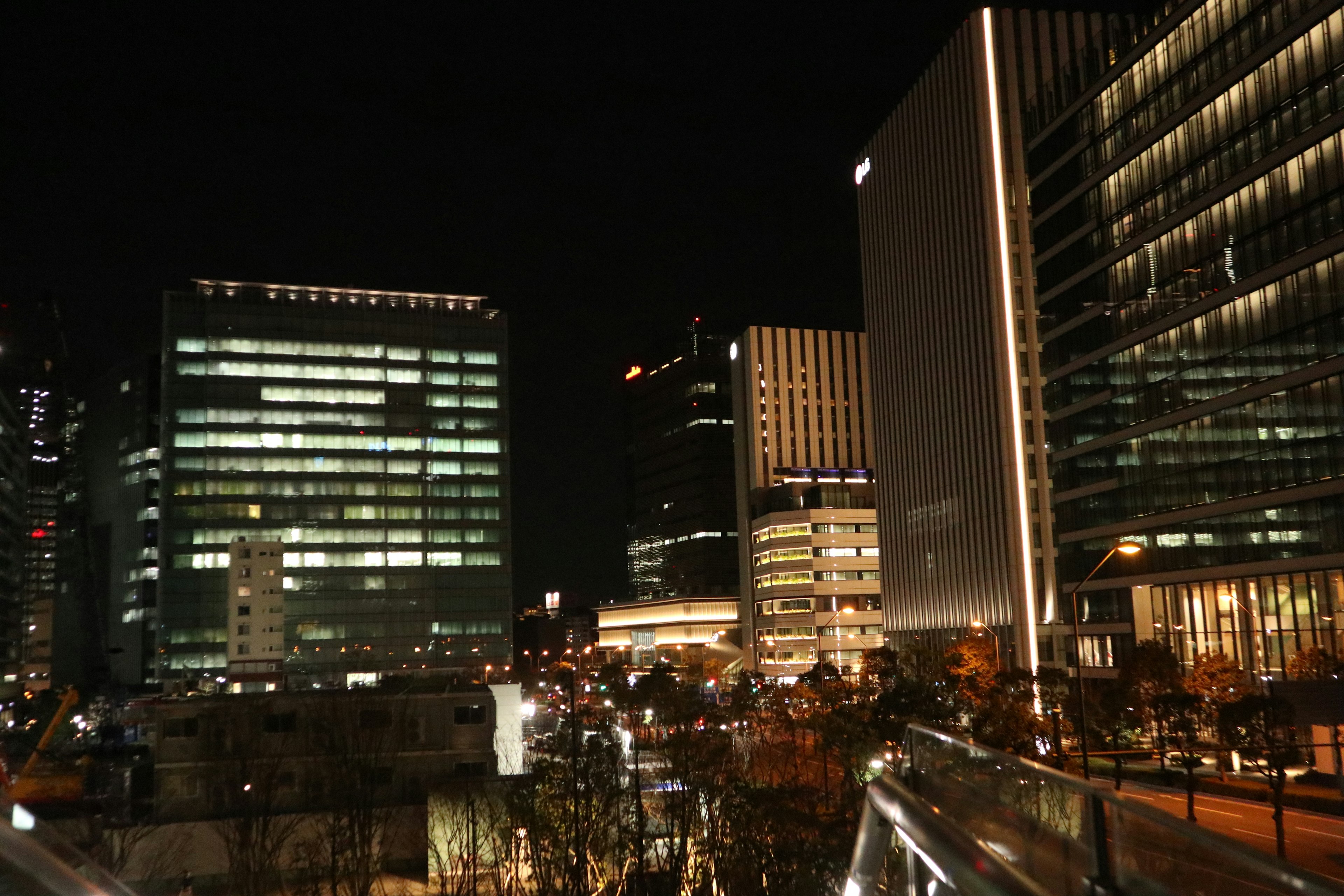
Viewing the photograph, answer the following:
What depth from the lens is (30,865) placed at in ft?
10.1

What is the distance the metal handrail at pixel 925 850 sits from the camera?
398cm

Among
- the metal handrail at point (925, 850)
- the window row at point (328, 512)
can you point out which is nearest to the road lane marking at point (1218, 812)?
the metal handrail at point (925, 850)

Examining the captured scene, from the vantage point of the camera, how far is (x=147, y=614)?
165 metres

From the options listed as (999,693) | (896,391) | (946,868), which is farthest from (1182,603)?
(946,868)

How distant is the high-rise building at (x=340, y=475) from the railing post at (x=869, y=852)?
14671 centimetres

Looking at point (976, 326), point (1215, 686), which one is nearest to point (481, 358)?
point (976, 326)

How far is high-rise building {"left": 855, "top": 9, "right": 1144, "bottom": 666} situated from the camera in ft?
286

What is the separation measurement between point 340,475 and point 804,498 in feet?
203

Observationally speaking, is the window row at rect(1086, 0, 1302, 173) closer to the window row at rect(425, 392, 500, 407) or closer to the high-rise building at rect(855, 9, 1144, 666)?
the high-rise building at rect(855, 9, 1144, 666)

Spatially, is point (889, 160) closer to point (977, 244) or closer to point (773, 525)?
point (977, 244)

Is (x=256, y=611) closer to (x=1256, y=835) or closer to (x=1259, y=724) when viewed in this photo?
(x=1259, y=724)

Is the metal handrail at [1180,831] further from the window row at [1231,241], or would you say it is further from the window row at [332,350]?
the window row at [332,350]

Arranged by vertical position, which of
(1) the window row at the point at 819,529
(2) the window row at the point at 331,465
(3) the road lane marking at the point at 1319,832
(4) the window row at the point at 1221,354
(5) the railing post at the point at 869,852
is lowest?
(3) the road lane marking at the point at 1319,832

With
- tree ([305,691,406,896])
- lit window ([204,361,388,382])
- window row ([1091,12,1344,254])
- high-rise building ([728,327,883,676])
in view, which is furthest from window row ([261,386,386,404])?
window row ([1091,12,1344,254])
